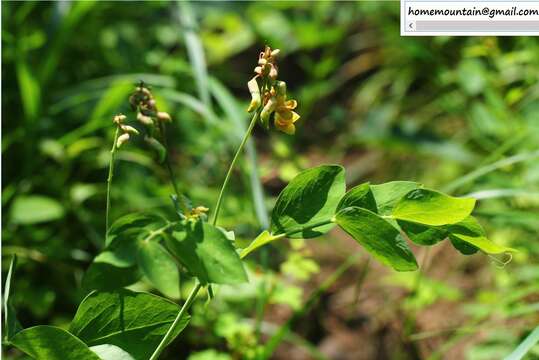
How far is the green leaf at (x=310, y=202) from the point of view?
66 centimetres

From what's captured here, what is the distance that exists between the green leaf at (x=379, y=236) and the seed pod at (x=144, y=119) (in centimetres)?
20

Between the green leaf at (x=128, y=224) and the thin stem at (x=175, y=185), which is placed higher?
the thin stem at (x=175, y=185)

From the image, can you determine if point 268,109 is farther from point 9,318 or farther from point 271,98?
point 9,318

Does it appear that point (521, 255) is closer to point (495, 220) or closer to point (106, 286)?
point (495, 220)

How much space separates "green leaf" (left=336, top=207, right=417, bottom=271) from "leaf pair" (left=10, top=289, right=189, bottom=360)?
187mm

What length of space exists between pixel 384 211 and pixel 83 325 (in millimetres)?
324

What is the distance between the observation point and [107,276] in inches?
25.3

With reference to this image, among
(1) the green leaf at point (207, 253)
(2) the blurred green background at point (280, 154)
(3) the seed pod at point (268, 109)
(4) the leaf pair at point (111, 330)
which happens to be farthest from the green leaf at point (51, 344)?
(2) the blurred green background at point (280, 154)

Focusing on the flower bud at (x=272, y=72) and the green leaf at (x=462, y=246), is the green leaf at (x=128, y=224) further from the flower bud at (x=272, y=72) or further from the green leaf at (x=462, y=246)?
the green leaf at (x=462, y=246)

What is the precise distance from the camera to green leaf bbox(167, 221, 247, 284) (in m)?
0.58

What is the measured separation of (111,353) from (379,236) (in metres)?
0.29

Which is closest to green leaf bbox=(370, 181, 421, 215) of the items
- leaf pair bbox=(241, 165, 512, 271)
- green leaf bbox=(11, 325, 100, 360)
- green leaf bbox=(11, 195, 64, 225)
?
leaf pair bbox=(241, 165, 512, 271)

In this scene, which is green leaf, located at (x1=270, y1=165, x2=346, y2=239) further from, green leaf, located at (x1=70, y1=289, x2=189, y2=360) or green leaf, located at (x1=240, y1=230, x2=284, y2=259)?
green leaf, located at (x1=70, y1=289, x2=189, y2=360)

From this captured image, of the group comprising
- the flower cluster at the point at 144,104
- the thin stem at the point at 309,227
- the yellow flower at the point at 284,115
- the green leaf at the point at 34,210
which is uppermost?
the flower cluster at the point at 144,104
